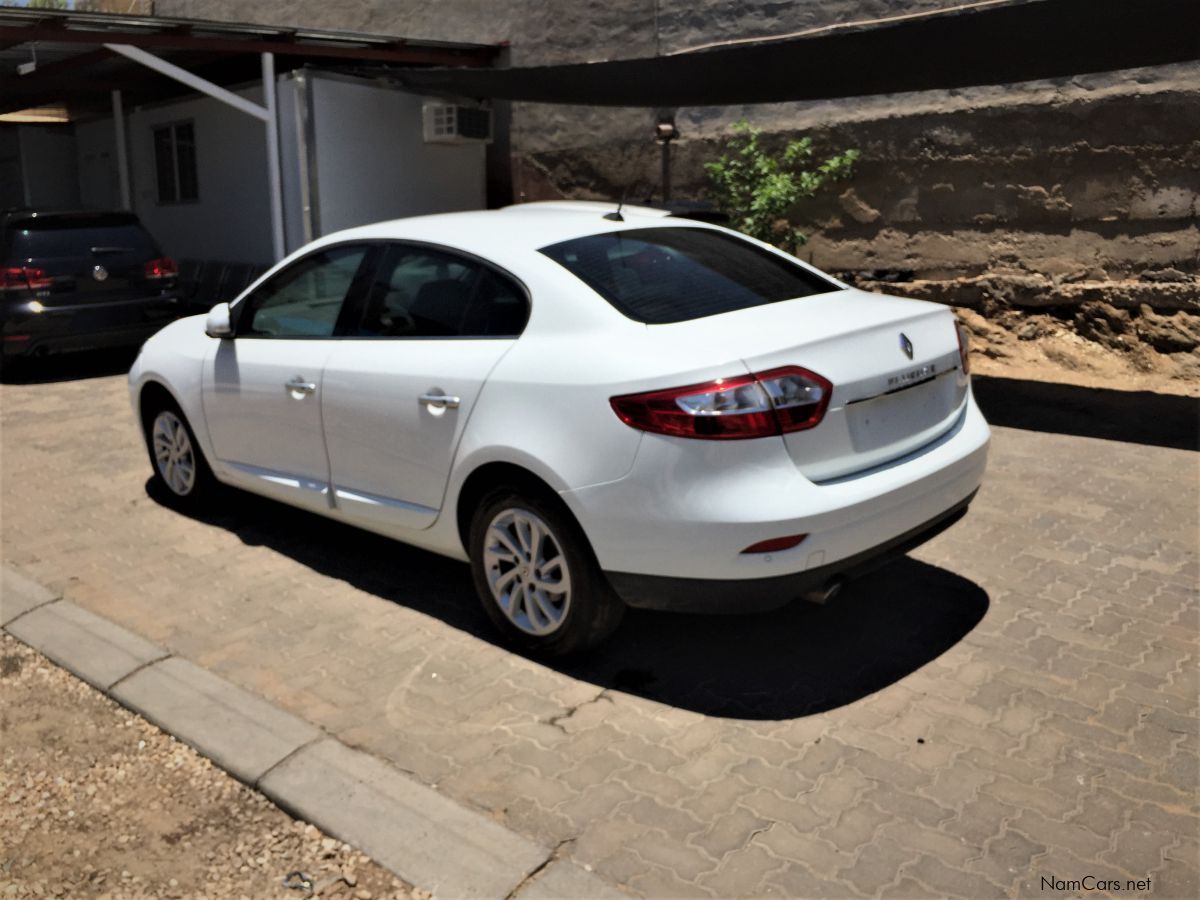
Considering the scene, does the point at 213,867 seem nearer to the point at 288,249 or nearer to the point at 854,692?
the point at 854,692

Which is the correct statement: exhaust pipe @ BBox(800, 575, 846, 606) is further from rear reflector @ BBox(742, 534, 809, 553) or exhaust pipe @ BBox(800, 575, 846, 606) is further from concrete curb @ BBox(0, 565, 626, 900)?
concrete curb @ BBox(0, 565, 626, 900)

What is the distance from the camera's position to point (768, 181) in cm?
1097

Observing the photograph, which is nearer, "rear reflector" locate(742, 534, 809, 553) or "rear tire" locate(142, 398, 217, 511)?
"rear reflector" locate(742, 534, 809, 553)

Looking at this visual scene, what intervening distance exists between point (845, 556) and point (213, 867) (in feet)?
6.95

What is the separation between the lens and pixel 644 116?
1245cm

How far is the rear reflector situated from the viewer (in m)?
3.54

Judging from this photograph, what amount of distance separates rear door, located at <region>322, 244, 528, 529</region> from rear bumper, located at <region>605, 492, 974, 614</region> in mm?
947

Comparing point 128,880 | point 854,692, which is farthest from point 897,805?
point 128,880

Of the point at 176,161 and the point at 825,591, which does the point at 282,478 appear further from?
the point at 176,161

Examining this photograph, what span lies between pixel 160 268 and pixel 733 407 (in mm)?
8812

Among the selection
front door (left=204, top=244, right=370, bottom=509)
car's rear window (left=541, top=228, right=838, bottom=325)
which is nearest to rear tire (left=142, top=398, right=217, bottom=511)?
front door (left=204, top=244, right=370, bottom=509)

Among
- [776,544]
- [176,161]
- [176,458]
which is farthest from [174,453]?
[176,161]

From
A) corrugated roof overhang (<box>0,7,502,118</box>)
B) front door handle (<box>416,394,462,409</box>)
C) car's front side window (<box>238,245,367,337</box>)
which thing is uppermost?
corrugated roof overhang (<box>0,7,502,118</box>)

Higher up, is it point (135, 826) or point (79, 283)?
point (79, 283)
